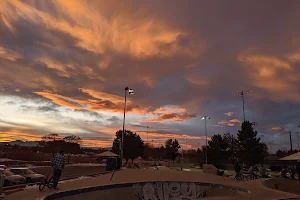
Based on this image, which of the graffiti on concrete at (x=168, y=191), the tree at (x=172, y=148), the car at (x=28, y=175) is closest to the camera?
the graffiti on concrete at (x=168, y=191)

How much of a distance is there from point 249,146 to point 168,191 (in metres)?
45.0

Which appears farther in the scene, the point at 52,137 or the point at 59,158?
the point at 52,137

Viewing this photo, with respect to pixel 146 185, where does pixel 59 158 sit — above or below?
above

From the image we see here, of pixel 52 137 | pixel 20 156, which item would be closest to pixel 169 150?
pixel 52 137

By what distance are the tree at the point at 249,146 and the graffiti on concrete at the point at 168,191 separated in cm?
4291

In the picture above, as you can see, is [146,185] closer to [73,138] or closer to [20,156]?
[20,156]

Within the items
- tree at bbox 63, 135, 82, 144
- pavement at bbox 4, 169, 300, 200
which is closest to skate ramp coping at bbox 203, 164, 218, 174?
pavement at bbox 4, 169, 300, 200

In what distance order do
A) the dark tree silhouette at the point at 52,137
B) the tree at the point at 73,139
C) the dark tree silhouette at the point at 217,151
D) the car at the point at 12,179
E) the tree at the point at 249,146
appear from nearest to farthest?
the car at the point at 12,179 < the tree at the point at 249,146 < the dark tree silhouette at the point at 217,151 < the dark tree silhouette at the point at 52,137 < the tree at the point at 73,139

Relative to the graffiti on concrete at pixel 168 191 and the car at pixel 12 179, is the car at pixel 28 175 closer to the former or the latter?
the car at pixel 12 179

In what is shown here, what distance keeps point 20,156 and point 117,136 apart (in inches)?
1305

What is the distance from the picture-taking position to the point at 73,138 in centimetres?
8931

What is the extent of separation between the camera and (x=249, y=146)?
55.7 meters

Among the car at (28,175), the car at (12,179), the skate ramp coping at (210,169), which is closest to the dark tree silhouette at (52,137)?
the car at (28,175)

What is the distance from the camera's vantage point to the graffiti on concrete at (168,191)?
1574 centimetres
